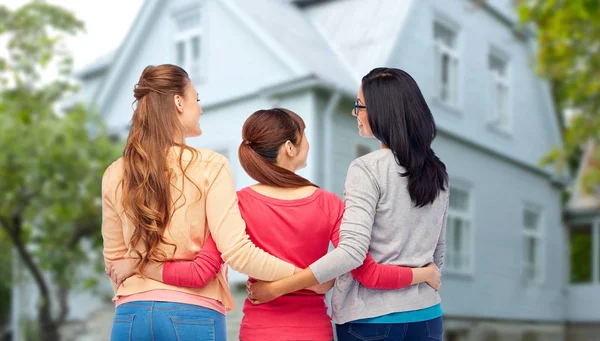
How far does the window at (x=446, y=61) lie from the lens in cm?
1567

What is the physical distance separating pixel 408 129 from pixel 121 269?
3.51 feet

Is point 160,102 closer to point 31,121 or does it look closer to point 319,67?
point 319,67

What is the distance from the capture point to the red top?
276cm

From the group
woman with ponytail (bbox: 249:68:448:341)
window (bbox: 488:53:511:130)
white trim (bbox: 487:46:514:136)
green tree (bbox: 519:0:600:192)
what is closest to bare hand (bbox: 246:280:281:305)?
woman with ponytail (bbox: 249:68:448:341)

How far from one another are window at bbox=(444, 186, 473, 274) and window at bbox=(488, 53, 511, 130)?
2.25 meters

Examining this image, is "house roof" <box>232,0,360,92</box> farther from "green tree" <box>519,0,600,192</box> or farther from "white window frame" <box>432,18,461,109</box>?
"green tree" <box>519,0,600,192</box>

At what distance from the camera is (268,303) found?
9.21 feet

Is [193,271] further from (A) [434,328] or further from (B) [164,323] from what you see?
(A) [434,328]

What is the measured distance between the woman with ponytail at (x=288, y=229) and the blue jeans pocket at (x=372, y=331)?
0.11m

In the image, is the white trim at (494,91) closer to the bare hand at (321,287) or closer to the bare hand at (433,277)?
the bare hand at (433,277)

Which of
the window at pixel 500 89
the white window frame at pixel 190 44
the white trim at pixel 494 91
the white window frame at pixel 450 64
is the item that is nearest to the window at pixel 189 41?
the white window frame at pixel 190 44

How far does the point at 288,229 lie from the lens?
2.82 metres

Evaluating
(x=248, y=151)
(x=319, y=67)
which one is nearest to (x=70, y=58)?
(x=319, y=67)

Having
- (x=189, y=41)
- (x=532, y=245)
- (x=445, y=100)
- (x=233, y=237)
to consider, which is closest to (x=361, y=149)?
(x=445, y=100)
